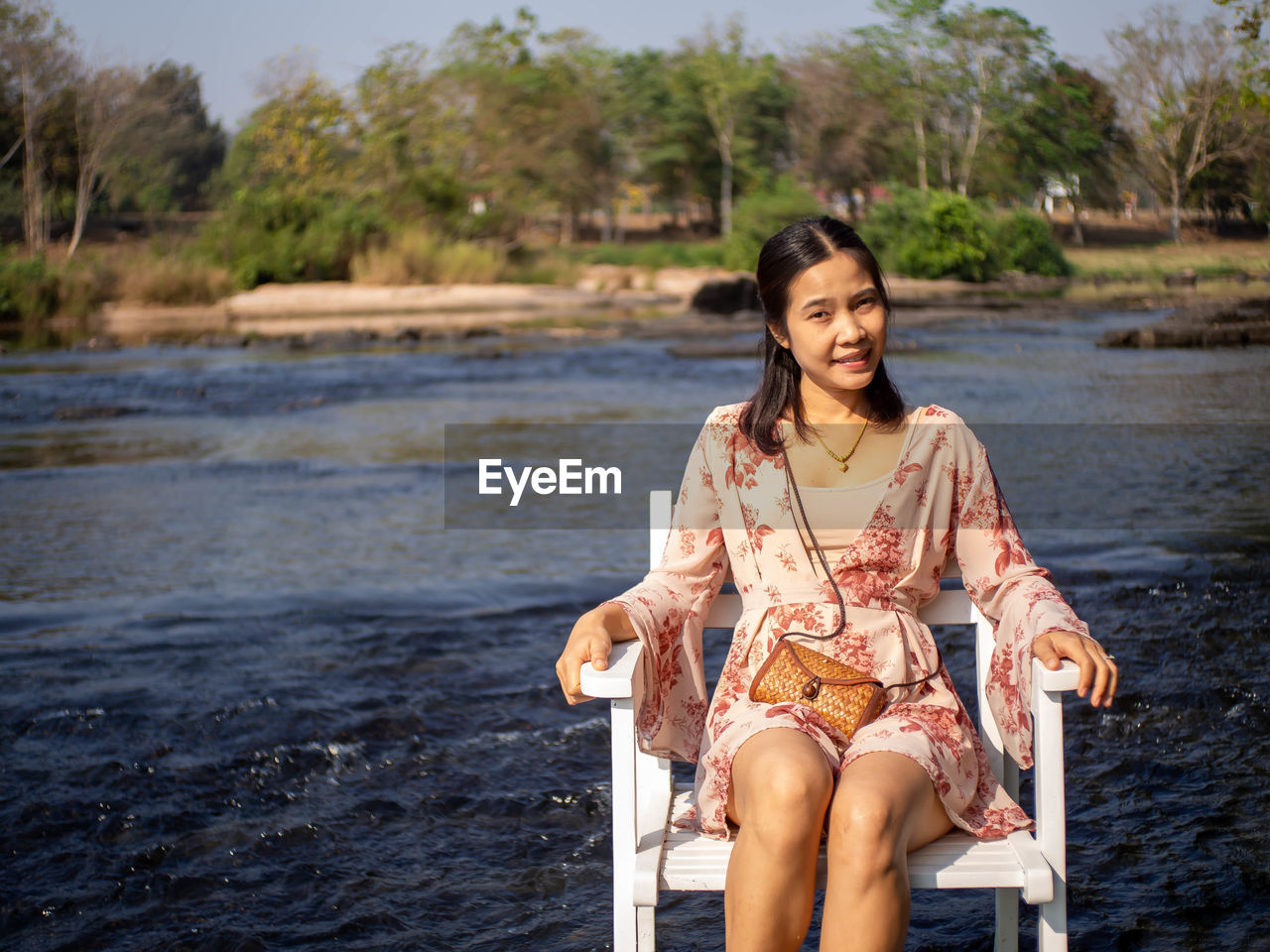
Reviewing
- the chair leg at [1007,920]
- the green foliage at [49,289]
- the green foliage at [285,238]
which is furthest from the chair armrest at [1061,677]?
the green foliage at [285,238]

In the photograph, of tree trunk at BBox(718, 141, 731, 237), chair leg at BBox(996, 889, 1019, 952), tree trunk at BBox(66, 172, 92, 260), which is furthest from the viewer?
tree trunk at BBox(718, 141, 731, 237)

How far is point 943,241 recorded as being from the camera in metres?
33.0

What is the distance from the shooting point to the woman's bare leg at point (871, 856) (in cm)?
181

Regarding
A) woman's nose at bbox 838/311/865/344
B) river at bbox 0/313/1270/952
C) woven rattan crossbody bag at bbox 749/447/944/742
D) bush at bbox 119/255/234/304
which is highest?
bush at bbox 119/255/234/304

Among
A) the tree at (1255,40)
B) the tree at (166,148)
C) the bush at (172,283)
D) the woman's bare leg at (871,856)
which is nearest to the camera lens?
the woman's bare leg at (871,856)

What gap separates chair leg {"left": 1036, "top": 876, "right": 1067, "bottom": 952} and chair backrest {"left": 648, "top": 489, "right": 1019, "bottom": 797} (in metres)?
0.38

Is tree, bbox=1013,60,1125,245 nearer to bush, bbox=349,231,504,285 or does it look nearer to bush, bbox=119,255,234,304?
bush, bbox=349,231,504,285

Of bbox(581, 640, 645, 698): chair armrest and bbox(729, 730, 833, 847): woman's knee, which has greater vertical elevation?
bbox(581, 640, 645, 698): chair armrest

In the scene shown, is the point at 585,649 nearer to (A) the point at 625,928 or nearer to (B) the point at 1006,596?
(A) the point at 625,928

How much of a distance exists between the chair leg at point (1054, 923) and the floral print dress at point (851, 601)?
0.52ft

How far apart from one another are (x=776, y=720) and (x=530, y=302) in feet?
93.5

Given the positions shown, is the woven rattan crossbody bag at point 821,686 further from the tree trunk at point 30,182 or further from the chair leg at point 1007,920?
the tree trunk at point 30,182

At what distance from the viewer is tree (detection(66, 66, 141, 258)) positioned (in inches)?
1629

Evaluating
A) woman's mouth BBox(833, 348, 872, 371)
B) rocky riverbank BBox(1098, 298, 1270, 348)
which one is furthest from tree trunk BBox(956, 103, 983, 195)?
woman's mouth BBox(833, 348, 872, 371)
